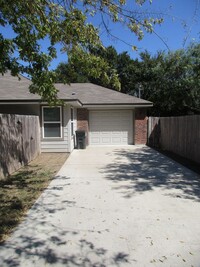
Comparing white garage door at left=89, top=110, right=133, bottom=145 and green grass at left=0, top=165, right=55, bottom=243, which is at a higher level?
white garage door at left=89, top=110, right=133, bottom=145

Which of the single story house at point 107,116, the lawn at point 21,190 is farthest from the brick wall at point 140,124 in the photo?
the lawn at point 21,190

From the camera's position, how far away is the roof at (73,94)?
13.0 meters

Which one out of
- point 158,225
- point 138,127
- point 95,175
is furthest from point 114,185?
point 138,127

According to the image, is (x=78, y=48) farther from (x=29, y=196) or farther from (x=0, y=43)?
(x=29, y=196)

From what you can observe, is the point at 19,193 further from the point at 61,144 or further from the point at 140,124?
the point at 140,124

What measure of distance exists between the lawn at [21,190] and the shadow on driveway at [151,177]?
1.97 meters

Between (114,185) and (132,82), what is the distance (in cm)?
2432

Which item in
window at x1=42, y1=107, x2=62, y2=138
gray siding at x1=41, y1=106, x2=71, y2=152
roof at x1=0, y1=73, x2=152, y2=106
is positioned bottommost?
gray siding at x1=41, y1=106, x2=71, y2=152

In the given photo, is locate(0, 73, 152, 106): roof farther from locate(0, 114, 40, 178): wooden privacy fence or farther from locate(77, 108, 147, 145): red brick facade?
locate(0, 114, 40, 178): wooden privacy fence

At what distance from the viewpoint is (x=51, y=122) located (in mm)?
13594

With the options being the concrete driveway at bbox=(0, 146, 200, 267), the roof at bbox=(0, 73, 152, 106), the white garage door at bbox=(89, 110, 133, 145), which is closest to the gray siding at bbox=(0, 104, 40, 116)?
the roof at bbox=(0, 73, 152, 106)

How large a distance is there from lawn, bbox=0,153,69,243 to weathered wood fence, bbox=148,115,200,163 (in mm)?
5308

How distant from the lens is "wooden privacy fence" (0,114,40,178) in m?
8.03

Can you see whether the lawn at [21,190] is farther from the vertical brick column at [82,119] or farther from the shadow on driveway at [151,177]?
the vertical brick column at [82,119]
